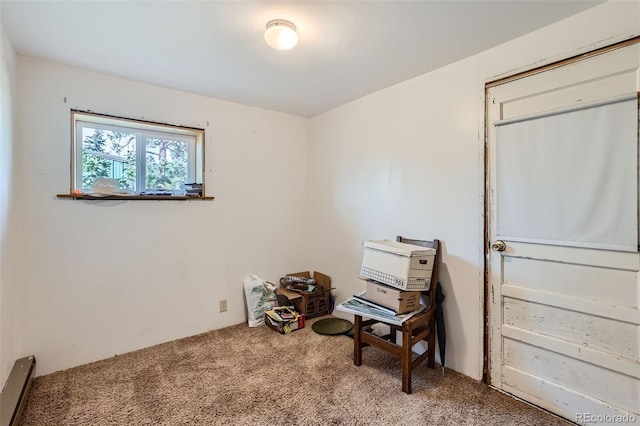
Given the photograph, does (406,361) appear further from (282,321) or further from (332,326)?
(282,321)

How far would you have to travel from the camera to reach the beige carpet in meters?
1.71

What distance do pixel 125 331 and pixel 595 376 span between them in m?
3.15

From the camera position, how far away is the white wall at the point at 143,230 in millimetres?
2135

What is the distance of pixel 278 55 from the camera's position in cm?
206

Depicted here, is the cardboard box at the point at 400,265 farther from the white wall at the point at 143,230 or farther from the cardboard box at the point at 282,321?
the white wall at the point at 143,230

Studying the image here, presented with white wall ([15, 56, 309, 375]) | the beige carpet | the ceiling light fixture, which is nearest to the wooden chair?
the beige carpet

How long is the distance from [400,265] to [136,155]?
2.38 metres

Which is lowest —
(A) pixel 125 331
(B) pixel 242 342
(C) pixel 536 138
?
(B) pixel 242 342

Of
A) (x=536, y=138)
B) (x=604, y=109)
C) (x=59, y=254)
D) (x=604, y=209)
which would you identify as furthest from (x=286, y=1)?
(x=59, y=254)

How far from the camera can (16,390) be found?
5.68 ft

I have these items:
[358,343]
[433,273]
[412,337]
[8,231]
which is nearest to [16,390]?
[8,231]

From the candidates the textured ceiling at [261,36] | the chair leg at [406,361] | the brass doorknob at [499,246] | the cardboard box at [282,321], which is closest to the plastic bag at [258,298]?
the cardboard box at [282,321]

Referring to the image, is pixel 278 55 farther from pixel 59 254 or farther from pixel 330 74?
pixel 59 254

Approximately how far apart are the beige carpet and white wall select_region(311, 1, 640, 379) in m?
0.39
